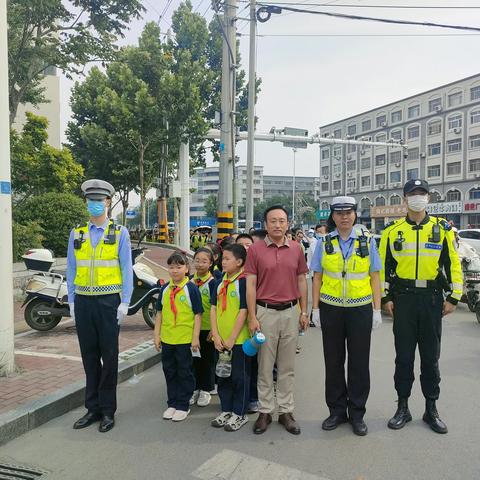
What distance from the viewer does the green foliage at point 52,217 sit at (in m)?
12.4

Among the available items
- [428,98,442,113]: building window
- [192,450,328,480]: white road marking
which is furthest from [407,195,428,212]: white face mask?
[428,98,442,113]: building window

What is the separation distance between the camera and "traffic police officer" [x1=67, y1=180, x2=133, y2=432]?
3818 millimetres

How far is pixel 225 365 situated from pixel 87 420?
1204 millimetres

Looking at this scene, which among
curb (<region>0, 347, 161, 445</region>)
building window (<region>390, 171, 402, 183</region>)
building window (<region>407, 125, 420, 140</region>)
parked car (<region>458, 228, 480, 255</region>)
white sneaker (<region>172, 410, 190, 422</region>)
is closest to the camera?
curb (<region>0, 347, 161, 445</region>)

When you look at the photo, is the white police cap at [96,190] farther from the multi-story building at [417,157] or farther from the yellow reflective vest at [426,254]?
the multi-story building at [417,157]

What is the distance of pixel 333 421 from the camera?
378cm

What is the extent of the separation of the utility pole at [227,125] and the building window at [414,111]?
4914cm

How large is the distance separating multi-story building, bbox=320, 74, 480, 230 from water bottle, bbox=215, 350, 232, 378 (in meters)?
42.7

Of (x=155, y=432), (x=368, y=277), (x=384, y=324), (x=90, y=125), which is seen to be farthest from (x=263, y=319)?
(x=90, y=125)

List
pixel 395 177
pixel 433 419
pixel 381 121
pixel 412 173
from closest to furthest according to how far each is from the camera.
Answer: pixel 433 419, pixel 412 173, pixel 395 177, pixel 381 121

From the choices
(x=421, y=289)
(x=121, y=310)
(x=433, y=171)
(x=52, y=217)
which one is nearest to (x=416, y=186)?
(x=421, y=289)

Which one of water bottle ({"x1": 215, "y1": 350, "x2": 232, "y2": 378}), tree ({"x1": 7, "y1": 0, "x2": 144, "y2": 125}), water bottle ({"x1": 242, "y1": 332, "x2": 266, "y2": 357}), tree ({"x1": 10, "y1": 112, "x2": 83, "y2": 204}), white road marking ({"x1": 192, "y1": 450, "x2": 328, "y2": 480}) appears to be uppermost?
tree ({"x1": 7, "y1": 0, "x2": 144, "y2": 125})

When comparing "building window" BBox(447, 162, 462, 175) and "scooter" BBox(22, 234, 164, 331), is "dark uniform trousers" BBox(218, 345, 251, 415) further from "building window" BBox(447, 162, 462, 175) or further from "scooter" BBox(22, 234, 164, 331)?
"building window" BBox(447, 162, 462, 175)

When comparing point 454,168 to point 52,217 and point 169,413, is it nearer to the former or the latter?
point 52,217
